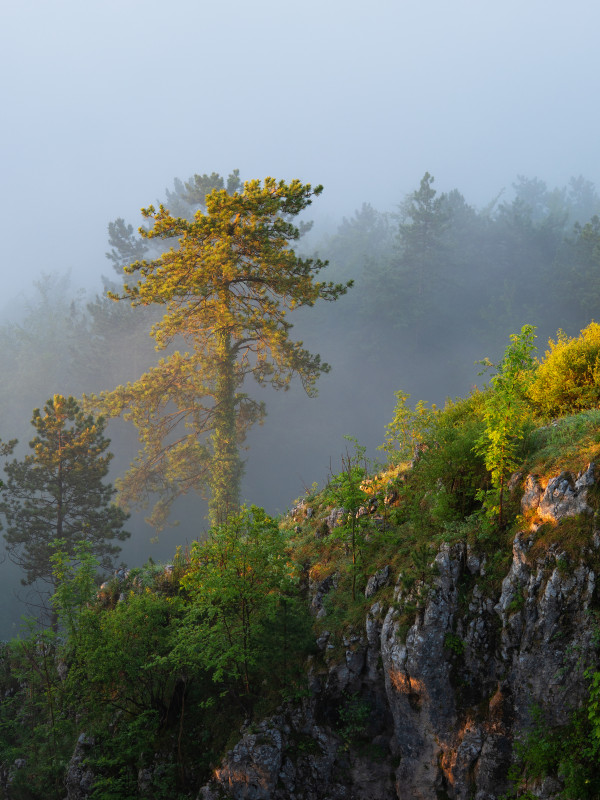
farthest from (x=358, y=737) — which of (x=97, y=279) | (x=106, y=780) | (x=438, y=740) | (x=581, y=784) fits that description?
(x=97, y=279)

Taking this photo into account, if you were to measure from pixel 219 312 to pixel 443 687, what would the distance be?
1504 centimetres

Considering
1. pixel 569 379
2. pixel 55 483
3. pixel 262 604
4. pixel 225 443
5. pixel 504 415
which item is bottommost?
pixel 262 604

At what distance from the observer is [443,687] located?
7641mm

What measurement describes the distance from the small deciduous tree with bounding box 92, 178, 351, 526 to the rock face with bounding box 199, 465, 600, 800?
11.8 metres

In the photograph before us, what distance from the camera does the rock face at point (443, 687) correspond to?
6.86 meters

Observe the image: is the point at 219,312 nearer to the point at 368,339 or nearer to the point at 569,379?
the point at 569,379

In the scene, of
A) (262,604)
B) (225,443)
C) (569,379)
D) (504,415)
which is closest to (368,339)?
(225,443)

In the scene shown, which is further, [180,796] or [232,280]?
[232,280]

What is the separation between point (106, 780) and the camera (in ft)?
28.8

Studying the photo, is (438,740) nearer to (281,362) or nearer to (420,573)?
(420,573)

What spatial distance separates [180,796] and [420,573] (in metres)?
5.45

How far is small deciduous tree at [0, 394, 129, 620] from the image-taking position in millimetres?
20000

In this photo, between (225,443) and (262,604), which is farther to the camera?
(225,443)

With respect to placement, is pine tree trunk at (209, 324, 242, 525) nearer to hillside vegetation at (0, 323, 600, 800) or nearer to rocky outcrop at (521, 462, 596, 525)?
hillside vegetation at (0, 323, 600, 800)
